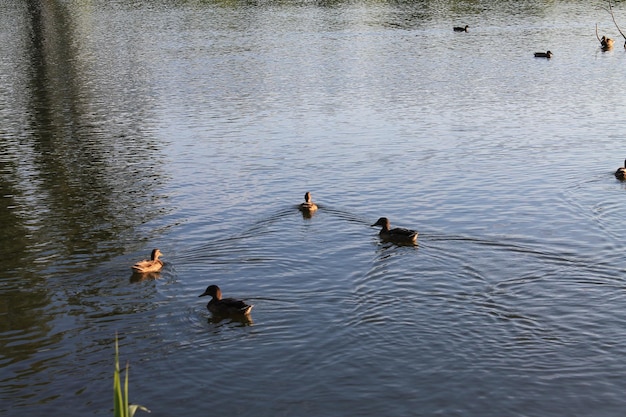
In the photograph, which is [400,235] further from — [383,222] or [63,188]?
[63,188]

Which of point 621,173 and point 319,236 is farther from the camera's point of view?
point 621,173

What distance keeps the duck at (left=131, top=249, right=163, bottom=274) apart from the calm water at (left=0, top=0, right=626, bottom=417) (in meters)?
0.30

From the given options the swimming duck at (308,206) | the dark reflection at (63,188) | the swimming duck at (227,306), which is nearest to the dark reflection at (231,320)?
the swimming duck at (227,306)

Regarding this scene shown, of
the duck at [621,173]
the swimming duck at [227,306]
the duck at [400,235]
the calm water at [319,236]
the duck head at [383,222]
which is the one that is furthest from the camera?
the duck at [621,173]

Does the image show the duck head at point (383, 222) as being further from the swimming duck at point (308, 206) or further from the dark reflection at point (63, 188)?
the dark reflection at point (63, 188)

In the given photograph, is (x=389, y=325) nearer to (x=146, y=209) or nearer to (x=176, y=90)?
(x=146, y=209)

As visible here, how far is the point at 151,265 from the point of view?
20.4 m

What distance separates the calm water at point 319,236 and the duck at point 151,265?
300 millimetres

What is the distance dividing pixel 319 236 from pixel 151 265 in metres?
4.93

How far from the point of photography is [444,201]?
2620 centimetres

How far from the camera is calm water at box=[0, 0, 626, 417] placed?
50.3ft

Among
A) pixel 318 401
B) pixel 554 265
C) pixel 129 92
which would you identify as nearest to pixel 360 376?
pixel 318 401

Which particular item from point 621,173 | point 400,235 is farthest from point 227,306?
point 621,173

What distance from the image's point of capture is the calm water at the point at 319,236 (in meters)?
15.3
